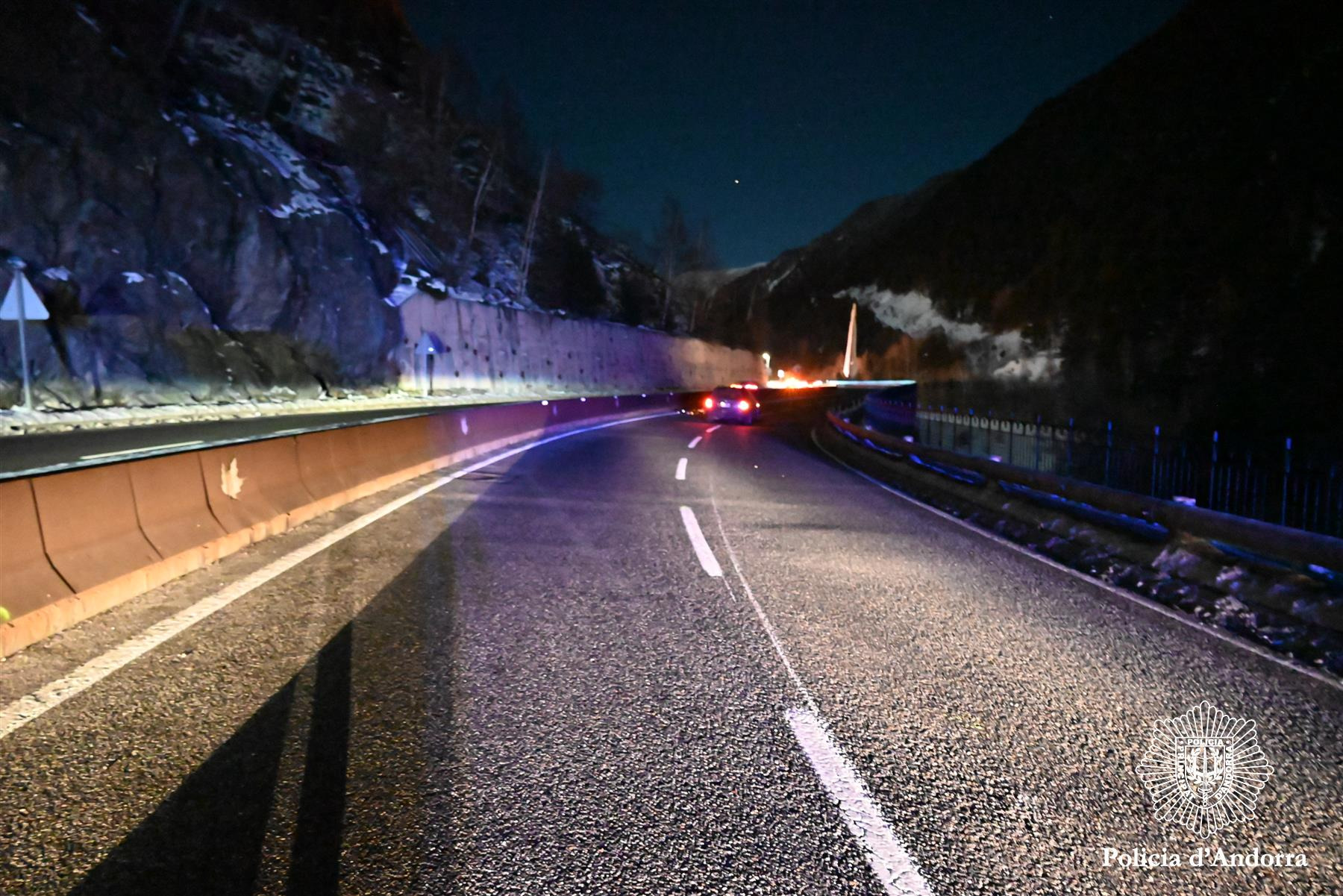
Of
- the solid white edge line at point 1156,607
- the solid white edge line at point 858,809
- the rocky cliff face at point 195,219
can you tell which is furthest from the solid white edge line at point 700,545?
the rocky cliff face at point 195,219

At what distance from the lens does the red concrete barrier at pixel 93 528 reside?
5.03 m

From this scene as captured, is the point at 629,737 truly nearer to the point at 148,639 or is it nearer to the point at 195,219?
the point at 148,639

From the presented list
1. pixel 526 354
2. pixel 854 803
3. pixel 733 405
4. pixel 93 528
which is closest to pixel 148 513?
pixel 93 528

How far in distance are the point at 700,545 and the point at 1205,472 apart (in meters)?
17.7

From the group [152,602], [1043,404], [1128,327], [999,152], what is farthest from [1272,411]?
[999,152]

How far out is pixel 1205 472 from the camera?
2023 cm

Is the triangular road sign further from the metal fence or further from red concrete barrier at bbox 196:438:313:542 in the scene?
the metal fence

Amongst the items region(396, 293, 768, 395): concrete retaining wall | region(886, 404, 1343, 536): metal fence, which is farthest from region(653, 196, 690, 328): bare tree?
region(886, 404, 1343, 536): metal fence

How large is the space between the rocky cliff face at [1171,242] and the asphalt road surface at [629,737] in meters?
30.4

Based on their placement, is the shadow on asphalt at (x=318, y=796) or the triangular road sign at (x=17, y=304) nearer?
the shadow on asphalt at (x=318, y=796)

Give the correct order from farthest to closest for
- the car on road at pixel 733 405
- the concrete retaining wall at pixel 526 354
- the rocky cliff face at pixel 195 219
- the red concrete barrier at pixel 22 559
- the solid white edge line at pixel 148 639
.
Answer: the concrete retaining wall at pixel 526 354 → the car on road at pixel 733 405 → the rocky cliff face at pixel 195 219 → the red concrete barrier at pixel 22 559 → the solid white edge line at pixel 148 639

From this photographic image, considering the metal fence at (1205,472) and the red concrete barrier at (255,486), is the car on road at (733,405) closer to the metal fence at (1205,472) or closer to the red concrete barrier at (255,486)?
the metal fence at (1205,472)

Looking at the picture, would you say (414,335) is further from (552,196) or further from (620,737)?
(620,737)

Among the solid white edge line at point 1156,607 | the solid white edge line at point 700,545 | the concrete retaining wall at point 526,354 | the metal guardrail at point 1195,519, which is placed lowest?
the solid white edge line at point 1156,607
